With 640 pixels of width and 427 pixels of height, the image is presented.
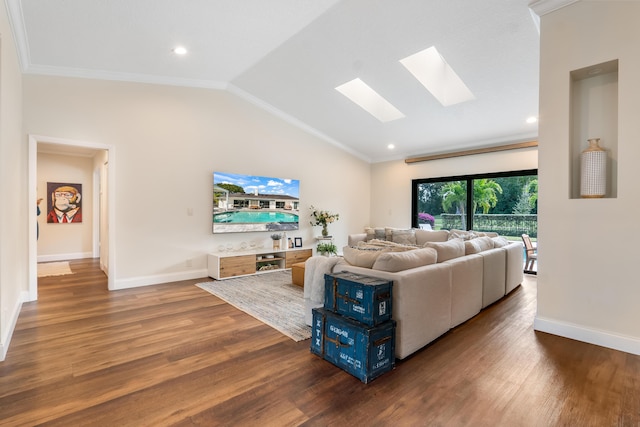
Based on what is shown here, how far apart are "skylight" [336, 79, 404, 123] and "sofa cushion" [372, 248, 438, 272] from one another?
3545 millimetres

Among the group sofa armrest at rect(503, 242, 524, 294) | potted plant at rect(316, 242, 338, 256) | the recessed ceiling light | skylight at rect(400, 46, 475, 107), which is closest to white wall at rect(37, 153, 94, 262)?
the recessed ceiling light

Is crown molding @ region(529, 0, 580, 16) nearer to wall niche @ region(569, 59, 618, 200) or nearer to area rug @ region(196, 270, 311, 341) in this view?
wall niche @ region(569, 59, 618, 200)

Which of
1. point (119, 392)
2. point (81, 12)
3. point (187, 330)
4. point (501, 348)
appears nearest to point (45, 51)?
point (81, 12)

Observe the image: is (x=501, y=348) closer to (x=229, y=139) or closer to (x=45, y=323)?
(x=45, y=323)

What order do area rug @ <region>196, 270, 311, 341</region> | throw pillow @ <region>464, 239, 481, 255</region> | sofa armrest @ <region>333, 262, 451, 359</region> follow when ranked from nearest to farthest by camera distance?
sofa armrest @ <region>333, 262, 451, 359</region> < area rug @ <region>196, 270, 311, 341</region> < throw pillow @ <region>464, 239, 481, 255</region>

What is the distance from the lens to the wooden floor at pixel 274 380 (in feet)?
5.83

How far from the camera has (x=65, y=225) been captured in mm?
7152

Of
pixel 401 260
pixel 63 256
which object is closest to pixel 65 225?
pixel 63 256

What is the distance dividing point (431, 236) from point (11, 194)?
6353 millimetres

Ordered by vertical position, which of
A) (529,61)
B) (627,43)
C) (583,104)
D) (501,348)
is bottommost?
(501,348)

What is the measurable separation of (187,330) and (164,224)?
2491 millimetres

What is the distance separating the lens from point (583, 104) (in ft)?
10.1

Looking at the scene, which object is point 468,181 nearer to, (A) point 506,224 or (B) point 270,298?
(A) point 506,224

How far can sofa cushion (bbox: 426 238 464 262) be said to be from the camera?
3.19 meters
